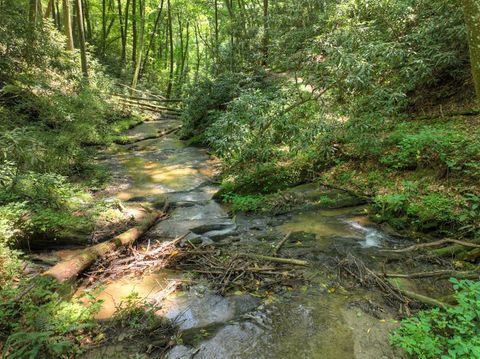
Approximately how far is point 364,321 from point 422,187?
146 inches

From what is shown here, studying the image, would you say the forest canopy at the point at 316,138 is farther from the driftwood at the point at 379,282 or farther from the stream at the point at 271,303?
the driftwood at the point at 379,282

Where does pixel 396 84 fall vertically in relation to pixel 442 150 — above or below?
above

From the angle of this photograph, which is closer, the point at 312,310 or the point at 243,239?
the point at 312,310

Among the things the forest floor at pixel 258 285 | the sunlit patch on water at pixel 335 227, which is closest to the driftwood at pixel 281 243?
the forest floor at pixel 258 285

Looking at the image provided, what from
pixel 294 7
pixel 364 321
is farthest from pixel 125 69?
pixel 364 321

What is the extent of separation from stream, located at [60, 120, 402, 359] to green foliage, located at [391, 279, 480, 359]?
30 cm

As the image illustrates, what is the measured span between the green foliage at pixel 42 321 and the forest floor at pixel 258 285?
0.86ft

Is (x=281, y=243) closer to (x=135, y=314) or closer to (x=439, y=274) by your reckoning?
(x=439, y=274)

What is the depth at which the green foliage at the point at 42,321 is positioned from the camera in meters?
3.01

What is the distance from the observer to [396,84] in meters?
8.49

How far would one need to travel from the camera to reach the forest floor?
3.47m

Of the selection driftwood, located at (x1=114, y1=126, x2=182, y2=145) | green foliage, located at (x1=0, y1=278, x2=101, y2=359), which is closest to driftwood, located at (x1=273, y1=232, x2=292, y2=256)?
green foliage, located at (x1=0, y1=278, x2=101, y2=359)

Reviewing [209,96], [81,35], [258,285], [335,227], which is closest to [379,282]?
[258,285]

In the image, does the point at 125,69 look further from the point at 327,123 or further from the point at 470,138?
the point at 470,138
